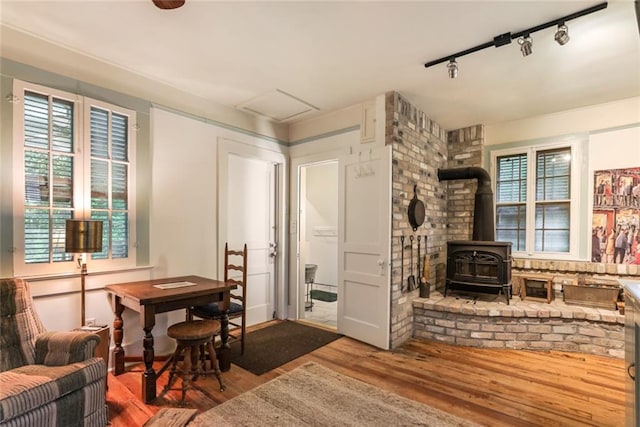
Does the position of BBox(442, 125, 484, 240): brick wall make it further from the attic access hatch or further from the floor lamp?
the floor lamp

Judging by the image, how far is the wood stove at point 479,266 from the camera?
3.57 meters

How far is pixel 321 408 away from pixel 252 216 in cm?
253

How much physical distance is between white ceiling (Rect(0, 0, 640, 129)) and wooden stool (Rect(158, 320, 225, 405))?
7.61 ft

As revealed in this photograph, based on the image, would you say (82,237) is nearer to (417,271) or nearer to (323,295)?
(417,271)

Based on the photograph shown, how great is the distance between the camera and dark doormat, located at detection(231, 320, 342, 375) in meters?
2.96

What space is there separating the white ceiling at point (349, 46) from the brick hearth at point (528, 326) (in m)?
2.39

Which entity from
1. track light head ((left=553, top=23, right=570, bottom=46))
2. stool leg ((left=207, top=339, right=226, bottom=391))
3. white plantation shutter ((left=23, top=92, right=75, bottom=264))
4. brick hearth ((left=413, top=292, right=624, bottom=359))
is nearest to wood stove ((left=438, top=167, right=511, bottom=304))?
brick hearth ((left=413, top=292, right=624, bottom=359))

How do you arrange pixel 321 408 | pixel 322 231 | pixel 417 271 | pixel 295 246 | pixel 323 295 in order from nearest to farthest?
pixel 321 408, pixel 417 271, pixel 295 246, pixel 323 295, pixel 322 231

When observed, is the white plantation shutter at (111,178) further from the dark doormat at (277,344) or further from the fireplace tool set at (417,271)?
the fireplace tool set at (417,271)

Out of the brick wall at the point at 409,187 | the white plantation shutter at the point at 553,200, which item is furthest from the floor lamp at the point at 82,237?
the white plantation shutter at the point at 553,200

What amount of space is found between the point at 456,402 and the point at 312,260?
12.9 ft

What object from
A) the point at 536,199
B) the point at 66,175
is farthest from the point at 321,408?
the point at 536,199

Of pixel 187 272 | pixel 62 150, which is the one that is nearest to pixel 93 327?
pixel 187 272

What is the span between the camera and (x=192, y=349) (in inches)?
104
